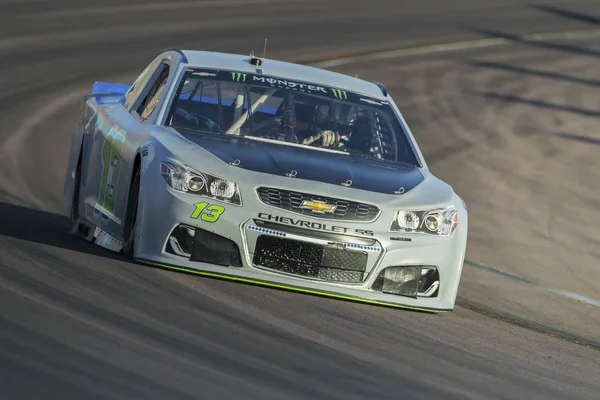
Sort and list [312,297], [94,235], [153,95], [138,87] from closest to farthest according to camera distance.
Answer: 1. [312,297]
2. [94,235]
3. [153,95]
4. [138,87]

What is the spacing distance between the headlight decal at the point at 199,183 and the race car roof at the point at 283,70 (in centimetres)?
155

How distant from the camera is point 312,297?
859 centimetres

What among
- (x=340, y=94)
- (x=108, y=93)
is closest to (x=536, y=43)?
(x=108, y=93)

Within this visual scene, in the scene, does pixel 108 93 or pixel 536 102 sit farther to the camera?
pixel 536 102

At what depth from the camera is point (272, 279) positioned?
323 inches

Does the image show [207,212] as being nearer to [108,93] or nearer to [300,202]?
[300,202]

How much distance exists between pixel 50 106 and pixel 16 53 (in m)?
3.90

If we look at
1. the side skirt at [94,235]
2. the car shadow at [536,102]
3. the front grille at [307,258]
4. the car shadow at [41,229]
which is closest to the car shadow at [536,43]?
the car shadow at [536,102]

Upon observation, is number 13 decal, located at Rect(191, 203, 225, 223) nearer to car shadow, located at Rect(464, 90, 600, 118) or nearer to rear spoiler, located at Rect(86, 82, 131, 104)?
rear spoiler, located at Rect(86, 82, 131, 104)

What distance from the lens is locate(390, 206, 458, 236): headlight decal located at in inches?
332

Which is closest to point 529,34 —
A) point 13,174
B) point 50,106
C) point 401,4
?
point 401,4

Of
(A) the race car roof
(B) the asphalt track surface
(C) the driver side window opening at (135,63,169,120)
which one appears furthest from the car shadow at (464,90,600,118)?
(C) the driver side window opening at (135,63,169,120)

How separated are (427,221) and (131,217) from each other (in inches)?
68.4

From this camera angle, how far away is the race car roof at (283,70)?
384 inches
